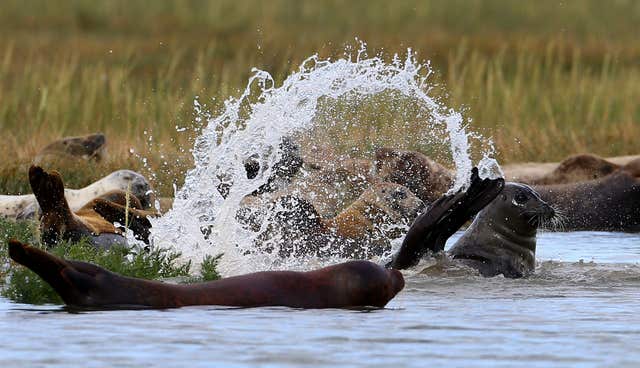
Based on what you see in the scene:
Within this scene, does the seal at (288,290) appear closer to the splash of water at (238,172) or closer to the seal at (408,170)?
the splash of water at (238,172)

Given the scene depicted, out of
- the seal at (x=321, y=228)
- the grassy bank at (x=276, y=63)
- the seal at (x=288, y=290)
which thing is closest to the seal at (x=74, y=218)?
the seal at (x=321, y=228)

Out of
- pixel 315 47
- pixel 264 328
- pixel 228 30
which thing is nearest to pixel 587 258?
pixel 264 328

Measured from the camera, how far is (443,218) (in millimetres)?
9094

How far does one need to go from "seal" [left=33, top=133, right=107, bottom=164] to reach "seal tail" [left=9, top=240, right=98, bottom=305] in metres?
7.66

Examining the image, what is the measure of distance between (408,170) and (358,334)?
243 inches

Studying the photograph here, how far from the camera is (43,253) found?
6.57 meters

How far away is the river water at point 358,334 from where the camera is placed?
5957 mm

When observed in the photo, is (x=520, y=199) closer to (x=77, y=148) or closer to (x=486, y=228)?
(x=486, y=228)

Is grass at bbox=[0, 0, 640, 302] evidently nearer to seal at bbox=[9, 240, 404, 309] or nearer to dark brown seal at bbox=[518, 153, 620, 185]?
seal at bbox=[9, 240, 404, 309]

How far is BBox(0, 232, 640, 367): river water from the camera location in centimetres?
596

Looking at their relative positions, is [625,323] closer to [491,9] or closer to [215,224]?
[215,224]

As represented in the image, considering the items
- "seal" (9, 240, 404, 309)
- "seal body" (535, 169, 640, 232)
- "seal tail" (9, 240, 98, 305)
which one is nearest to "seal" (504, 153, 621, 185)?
"seal body" (535, 169, 640, 232)

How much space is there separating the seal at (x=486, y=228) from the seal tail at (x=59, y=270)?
283 centimetres

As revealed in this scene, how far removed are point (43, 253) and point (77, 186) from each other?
7426 mm
